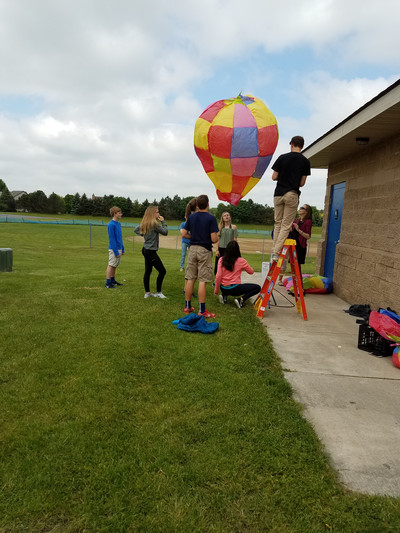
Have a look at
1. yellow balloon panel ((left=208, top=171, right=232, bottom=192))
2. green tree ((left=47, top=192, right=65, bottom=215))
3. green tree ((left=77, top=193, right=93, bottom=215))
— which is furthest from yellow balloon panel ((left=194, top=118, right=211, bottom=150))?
green tree ((left=47, top=192, right=65, bottom=215))

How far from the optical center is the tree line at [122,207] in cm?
6306

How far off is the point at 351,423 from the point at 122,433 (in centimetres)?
183

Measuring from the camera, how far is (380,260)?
20.6ft

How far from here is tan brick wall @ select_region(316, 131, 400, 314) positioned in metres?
5.99

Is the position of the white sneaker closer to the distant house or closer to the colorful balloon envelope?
the colorful balloon envelope

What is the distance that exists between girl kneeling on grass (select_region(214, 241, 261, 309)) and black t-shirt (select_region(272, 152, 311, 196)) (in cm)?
133

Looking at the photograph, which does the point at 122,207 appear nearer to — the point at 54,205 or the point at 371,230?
the point at 54,205

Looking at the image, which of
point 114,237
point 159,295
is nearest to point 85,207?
point 114,237

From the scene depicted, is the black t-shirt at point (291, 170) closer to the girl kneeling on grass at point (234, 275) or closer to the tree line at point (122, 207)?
the girl kneeling on grass at point (234, 275)

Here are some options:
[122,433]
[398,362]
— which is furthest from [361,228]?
[122,433]

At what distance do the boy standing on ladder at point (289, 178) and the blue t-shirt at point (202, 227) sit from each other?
1.04 meters

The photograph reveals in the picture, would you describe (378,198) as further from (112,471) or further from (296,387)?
(112,471)

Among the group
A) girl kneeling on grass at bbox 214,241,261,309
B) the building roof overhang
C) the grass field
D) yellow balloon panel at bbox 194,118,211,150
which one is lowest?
the grass field

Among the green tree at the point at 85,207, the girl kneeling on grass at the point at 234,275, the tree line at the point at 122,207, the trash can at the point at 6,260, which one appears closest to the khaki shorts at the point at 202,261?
the girl kneeling on grass at the point at 234,275
